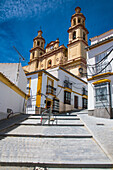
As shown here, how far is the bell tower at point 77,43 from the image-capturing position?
29.1 meters

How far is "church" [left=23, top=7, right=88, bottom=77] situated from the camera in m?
29.7

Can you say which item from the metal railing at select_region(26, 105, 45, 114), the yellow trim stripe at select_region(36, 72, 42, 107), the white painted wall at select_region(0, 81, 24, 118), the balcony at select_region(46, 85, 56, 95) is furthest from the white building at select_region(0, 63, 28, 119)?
the balcony at select_region(46, 85, 56, 95)

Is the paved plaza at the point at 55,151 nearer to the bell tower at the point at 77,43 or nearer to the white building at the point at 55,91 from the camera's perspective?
the white building at the point at 55,91

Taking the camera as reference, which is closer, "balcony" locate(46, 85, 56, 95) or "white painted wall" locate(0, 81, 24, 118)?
"white painted wall" locate(0, 81, 24, 118)

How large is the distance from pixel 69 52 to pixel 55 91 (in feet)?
48.7

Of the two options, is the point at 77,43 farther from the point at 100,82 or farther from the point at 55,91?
the point at 100,82

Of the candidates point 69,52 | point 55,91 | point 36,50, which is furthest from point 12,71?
point 36,50

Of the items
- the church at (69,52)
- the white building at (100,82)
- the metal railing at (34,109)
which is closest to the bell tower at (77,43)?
the church at (69,52)

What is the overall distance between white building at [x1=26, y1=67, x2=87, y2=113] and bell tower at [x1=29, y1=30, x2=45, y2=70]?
18.2 metres

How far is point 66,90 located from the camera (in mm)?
21359

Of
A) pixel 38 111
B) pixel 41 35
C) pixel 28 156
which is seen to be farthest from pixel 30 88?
pixel 41 35

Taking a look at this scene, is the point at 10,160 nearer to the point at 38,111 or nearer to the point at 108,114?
the point at 108,114

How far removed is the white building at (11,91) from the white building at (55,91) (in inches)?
157

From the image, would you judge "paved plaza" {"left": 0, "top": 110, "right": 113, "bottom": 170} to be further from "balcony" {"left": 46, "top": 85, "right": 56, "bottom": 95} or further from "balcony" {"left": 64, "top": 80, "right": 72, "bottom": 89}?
"balcony" {"left": 64, "top": 80, "right": 72, "bottom": 89}
